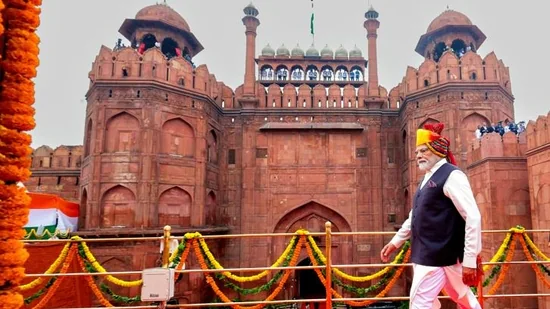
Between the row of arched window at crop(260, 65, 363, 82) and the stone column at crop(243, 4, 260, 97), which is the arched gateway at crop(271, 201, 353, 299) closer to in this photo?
the stone column at crop(243, 4, 260, 97)

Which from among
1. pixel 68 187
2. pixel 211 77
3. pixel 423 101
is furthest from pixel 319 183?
pixel 68 187

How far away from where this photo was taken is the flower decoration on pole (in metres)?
2.48

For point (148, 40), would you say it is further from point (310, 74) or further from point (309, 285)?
point (309, 285)

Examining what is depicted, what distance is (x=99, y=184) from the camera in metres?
11.9

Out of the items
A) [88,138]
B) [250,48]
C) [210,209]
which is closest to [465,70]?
[250,48]

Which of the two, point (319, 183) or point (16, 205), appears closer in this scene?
point (16, 205)

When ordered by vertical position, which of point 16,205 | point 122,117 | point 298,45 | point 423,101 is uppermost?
point 298,45

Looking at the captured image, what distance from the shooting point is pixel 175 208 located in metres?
12.6

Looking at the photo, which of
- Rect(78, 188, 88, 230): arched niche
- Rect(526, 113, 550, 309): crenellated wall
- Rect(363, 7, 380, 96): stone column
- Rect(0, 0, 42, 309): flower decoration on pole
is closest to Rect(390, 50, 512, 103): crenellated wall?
Rect(363, 7, 380, 96): stone column

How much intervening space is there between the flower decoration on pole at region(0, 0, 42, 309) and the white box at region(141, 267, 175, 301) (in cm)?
165

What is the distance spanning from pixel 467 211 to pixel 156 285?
12.0 ft

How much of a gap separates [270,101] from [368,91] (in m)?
4.76

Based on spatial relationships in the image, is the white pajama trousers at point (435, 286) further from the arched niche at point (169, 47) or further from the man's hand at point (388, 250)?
the arched niche at point (169, 47)

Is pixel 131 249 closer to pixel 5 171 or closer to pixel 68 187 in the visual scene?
pixel 68 187
